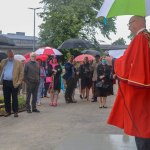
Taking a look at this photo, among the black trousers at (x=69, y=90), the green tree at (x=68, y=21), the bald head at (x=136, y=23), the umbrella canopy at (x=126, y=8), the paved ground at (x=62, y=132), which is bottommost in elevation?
the paved ground at (x=62, y=132)

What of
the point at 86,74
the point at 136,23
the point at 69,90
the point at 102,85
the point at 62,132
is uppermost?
the point at 136,23

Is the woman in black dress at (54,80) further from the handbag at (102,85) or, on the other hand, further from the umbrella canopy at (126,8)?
the umbrella canopy at (126,8)

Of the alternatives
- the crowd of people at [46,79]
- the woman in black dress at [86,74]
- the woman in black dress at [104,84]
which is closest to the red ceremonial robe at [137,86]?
the crowd of people at [46,79]

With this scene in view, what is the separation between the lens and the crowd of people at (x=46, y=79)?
11.5 m

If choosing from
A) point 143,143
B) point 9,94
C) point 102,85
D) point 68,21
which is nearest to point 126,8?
point 143,143

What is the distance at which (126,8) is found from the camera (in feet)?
13.4

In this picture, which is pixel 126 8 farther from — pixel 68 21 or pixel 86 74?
pixel 68 21

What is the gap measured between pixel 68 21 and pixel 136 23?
34148mm

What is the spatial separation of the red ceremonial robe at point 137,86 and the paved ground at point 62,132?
3.02 m

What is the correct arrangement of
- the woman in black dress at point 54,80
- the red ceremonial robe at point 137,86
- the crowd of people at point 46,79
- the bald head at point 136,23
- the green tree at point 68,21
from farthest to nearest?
the green tree at point 68,21
the woman in black dress at point 54,80
the crowd of people at point 46,79
the bald head at point 136,23
the red ceremonial robe at point 137,86

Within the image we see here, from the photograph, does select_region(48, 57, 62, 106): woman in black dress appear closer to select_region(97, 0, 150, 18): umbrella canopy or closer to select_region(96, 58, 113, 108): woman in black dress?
select_region(96, 58, 113, 108): woman in black dress

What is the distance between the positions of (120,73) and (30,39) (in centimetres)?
12227

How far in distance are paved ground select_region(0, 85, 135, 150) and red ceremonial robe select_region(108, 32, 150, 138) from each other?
119 inches

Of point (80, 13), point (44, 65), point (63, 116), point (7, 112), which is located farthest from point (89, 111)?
point (80, 13)
